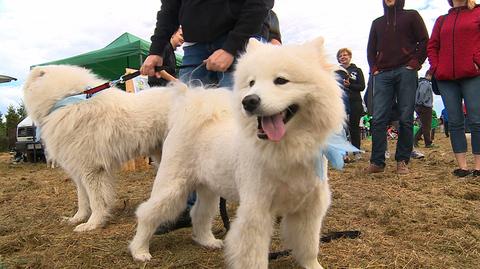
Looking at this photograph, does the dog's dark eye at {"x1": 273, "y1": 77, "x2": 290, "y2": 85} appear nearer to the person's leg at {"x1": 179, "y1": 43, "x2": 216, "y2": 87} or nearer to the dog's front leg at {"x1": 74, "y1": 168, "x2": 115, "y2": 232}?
the person's leg at {"x1": 179, "y1": 43, "x2": 216, "y2": 87}

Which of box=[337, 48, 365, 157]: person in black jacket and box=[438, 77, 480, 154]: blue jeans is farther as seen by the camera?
box=[337, 48, 365, 157]: person in black jacket

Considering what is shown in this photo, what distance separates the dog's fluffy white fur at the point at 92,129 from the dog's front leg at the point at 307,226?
2024mm

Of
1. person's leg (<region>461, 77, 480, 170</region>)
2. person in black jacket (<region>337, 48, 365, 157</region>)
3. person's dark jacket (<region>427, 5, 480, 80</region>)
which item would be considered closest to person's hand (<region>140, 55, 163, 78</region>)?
person's dark jacket (<region>427, 5, 480, 80</region>)

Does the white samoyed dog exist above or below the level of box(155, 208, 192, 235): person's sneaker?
above

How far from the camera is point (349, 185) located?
492 cm

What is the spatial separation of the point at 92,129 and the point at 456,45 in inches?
167

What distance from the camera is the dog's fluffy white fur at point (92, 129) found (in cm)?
384

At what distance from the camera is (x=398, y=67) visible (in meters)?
5.27

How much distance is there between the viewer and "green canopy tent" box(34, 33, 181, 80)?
868 cm

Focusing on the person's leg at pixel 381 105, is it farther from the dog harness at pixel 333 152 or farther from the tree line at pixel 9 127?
the tree line at pixel 9 127

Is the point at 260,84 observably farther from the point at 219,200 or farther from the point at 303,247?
the point at 219,200

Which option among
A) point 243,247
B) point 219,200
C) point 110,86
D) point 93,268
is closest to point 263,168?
point 243,247

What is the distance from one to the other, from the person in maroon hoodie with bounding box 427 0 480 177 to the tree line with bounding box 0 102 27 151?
657 inches

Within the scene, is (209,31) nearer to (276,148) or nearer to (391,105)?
(276,148)
